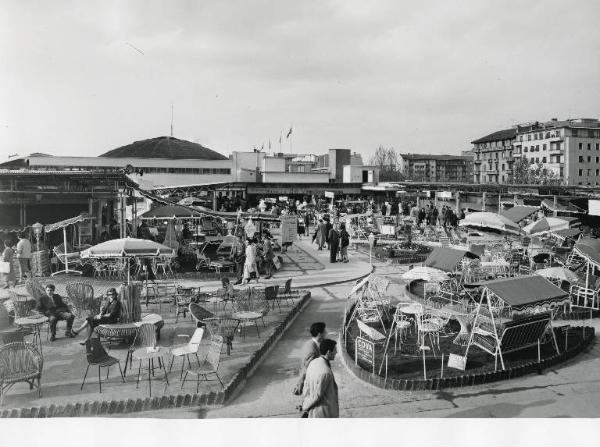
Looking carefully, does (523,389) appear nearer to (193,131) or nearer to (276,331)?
(276,331)

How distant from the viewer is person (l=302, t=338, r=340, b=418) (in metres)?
5.55

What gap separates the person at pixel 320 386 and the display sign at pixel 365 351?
2174 millimetres

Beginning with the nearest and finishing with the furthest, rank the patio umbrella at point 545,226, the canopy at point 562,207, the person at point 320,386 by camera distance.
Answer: the person at point 320,386 < the patio umbrella at point 545,226 < the canopy at point 562,207

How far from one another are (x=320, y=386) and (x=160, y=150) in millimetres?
43946

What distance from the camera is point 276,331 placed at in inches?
388

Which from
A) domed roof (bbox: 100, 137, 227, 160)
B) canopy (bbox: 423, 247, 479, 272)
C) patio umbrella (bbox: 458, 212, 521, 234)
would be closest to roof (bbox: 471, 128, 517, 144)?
domed roof (bbox: 100, 137, 227, 160)

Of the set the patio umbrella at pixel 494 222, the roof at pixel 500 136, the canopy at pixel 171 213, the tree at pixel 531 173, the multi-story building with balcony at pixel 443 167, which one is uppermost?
the roof at pixel 500 136

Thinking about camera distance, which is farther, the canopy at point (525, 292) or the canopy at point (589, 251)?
the canopy at point (589, 251)

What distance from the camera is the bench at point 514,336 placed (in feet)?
27.5

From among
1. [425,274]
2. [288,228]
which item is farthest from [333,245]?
[425,274]

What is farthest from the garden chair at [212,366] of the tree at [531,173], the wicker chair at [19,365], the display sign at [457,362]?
the tree at [531,173]

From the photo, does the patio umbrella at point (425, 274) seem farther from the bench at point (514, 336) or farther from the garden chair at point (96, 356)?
the garden chair at point (96, 356)

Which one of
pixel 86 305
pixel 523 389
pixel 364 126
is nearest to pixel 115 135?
pixel 86 305
